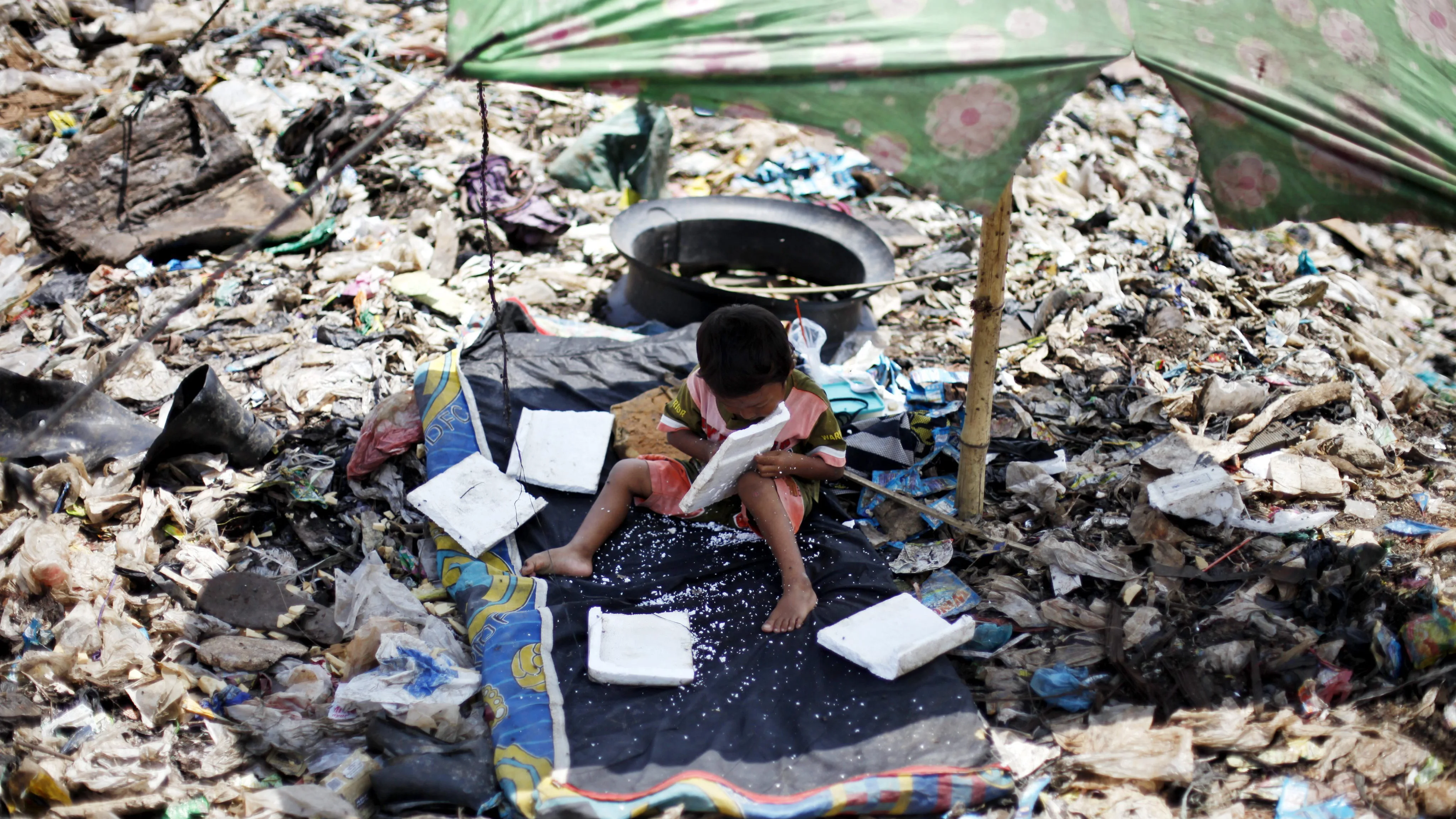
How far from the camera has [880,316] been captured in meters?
5.32

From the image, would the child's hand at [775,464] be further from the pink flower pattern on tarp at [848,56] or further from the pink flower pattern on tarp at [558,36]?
the pink flower pattern on tarp at [558,36]

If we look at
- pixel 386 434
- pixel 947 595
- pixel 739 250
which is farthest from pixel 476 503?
pixel 739 250

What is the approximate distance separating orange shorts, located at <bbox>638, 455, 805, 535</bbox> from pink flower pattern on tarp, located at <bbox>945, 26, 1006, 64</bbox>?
154cm

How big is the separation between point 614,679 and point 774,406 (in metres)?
0.99

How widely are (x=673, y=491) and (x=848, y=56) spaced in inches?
66.0

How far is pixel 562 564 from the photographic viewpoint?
3.20 meters

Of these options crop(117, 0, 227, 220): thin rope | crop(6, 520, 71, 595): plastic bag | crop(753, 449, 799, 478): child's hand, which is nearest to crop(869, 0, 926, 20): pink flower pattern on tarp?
crop(753, 449, 799, 478): child's hand

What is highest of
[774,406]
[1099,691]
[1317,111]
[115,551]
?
[1317,111]

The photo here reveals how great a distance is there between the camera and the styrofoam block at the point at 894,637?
8.98 feet

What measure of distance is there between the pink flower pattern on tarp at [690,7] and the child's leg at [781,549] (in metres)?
1.44

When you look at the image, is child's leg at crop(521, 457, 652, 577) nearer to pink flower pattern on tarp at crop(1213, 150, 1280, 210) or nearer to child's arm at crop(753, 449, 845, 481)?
child's arm at crop(753, 449, 845, 481)

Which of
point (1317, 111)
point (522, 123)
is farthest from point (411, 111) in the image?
point (1317, 111)

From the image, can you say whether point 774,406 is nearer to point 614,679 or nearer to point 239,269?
point 614,679

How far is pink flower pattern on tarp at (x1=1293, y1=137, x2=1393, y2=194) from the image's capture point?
246cm
